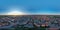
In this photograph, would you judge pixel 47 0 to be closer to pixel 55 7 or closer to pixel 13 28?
pixel 55 7

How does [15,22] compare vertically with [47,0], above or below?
below

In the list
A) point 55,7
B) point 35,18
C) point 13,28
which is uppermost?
point 55,7

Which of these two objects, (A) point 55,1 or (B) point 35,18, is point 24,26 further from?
(A) point 55,1

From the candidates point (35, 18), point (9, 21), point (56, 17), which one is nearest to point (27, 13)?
point (35, 18)

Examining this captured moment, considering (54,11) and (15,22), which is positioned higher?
(54,11)

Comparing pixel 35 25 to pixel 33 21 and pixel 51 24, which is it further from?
pixel 51 24

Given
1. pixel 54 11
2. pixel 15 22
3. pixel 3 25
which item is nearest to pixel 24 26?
pixel 15 22
